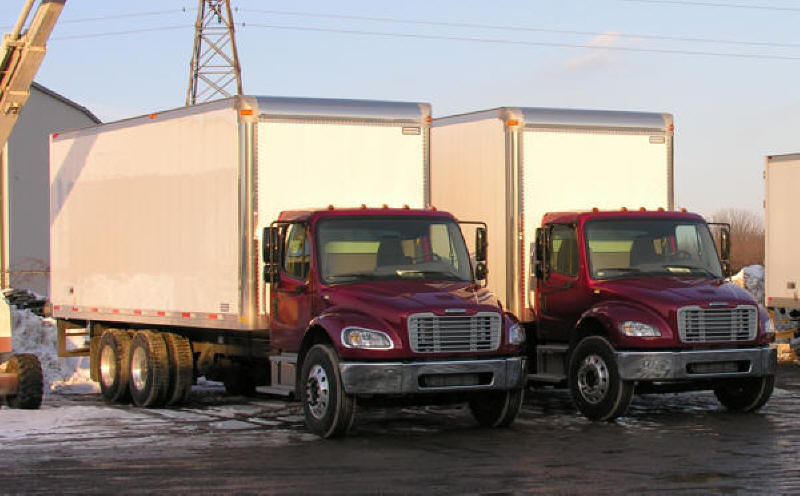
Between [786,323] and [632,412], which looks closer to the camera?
[632,412]

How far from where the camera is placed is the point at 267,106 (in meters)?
17.0

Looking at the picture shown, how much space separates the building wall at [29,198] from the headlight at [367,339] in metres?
29.5

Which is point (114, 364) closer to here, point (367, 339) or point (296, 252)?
point (296, 252)

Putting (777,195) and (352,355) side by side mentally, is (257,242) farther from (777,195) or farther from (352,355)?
(777,195)

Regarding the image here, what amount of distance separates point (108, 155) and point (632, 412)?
8715 mm

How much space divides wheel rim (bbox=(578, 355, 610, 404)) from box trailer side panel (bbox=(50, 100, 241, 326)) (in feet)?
14.4

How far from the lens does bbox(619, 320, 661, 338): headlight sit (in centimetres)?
1598

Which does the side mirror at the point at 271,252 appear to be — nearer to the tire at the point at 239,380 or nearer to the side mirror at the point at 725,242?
the tire at the point at 239,380

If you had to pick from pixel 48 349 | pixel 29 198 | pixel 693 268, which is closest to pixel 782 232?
pixel 693 268

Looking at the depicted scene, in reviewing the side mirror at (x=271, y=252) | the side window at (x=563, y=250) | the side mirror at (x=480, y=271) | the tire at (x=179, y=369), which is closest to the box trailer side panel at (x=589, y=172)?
the side window at (x=563, y=250)

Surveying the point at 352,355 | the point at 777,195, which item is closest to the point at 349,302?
the point at 352,355

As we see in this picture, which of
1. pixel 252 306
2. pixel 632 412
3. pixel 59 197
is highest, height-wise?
pixel 59 197

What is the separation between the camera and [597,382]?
16.3 metres

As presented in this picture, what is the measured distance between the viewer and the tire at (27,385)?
60.0ft
